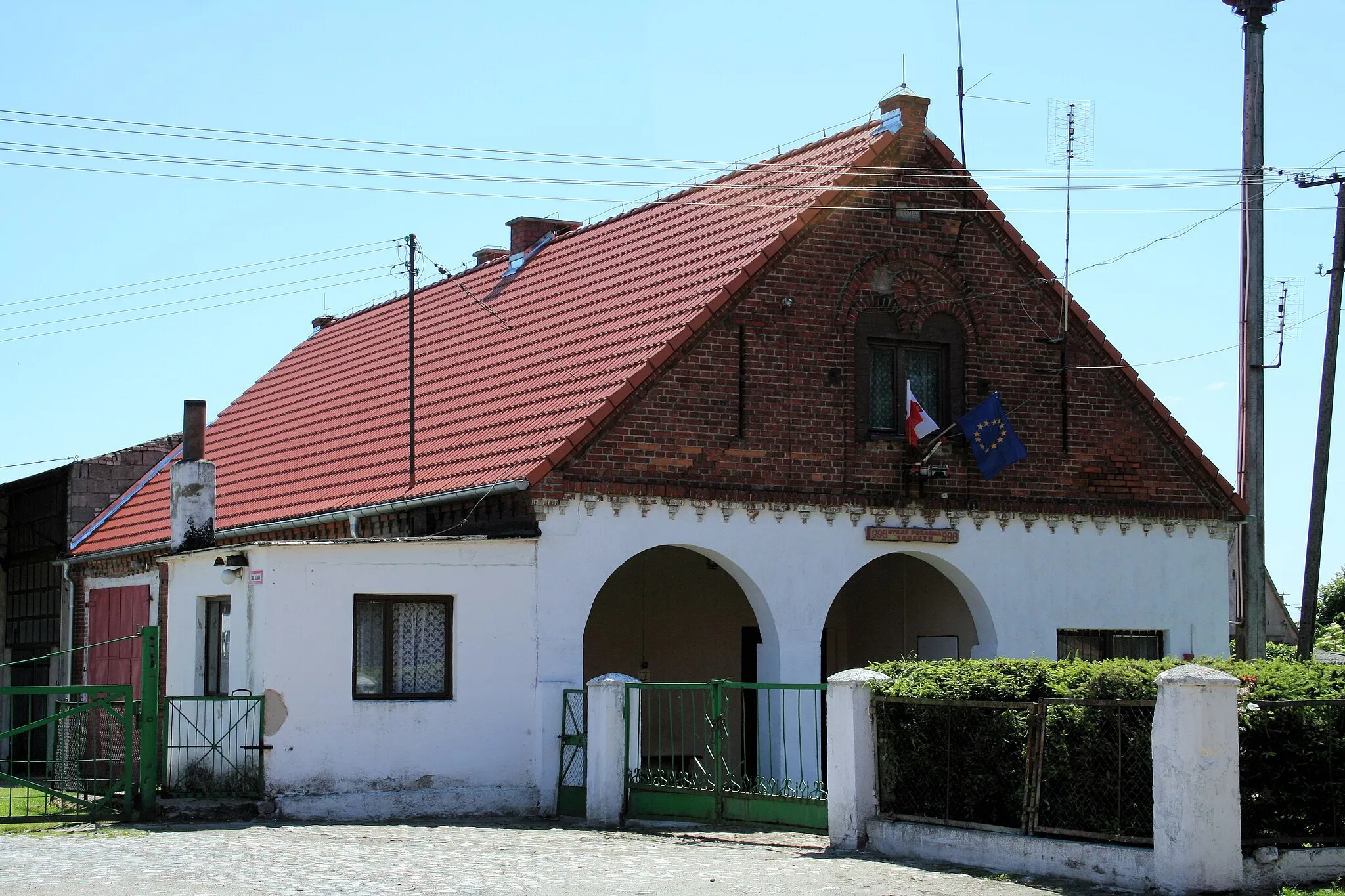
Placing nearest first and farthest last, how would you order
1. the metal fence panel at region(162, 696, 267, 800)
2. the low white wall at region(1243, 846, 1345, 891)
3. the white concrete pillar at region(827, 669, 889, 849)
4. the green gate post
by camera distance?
1. the low white wall at region(1243, 846, 1345, 891)
2. the white concrete pillar at region(827, 669, 889, 849)
3. the green gate post
4. the metal fence panel at region(162, 696, 267, 800)

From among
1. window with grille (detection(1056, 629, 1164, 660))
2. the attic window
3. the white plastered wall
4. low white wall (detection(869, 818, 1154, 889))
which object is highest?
the attic window

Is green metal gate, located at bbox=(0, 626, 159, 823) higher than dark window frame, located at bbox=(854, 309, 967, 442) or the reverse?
the reverse

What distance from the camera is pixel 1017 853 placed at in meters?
12.1

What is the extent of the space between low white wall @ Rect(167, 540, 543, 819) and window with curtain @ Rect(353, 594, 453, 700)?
15cm

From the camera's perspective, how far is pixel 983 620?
20.1 m

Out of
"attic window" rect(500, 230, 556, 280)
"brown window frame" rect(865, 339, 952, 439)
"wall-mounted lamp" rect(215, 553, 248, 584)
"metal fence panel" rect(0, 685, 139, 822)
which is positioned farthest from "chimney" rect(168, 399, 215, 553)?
"brown window frame" rect(865, 339, 952, 439)

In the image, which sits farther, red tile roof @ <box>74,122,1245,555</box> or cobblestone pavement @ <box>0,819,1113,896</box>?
red tile roof @ <box>74,122,1245,555</box>

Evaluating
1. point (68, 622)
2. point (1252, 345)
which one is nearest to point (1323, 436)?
point (1252, 345)

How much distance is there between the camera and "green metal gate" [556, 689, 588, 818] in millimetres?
16891

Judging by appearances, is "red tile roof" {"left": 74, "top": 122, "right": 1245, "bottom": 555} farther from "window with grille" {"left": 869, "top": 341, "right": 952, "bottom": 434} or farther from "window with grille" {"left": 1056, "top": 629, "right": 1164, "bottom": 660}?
"window with grille" {"left": 1056, "top": 629, "right": 1164, "bottom": 660}

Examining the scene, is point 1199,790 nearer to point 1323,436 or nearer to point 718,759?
point 718,759

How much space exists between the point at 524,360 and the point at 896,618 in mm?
6186

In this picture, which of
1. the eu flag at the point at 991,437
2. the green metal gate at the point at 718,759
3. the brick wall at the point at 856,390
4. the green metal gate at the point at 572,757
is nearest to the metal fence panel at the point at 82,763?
the green metal gate at the point at 572,757

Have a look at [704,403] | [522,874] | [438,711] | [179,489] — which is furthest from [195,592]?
[522,874]
